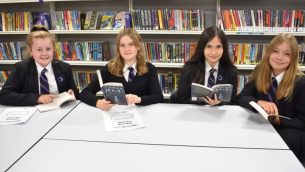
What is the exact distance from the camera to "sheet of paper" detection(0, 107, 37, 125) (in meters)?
1.36

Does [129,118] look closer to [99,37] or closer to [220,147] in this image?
[220,147]

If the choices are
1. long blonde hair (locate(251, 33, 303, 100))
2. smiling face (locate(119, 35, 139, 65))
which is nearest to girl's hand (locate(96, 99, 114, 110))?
smiling face (locate(119, 35, 139, 65))

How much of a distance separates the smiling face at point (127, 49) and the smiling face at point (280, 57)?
2.92 feet

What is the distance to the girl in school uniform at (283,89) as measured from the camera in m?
1.46

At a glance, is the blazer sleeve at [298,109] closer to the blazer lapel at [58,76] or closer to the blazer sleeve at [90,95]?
the blazer sleeve at [90,95]

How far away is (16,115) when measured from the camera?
1.44 meters

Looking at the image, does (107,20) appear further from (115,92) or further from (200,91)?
(200,91)

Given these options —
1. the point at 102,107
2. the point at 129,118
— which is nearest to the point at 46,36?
the point at 102,107

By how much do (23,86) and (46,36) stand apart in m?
0.38

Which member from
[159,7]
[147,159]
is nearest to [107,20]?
[159,7]

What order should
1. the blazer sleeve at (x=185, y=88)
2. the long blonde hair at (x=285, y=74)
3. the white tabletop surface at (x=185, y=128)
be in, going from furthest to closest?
the blazer sleeve at (x=185, y=88)
the long blonde hair at (x=285, y=74)
the white tabletop surface at (x=185, y=128)

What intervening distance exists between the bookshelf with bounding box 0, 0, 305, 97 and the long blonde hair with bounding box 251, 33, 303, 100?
956mm

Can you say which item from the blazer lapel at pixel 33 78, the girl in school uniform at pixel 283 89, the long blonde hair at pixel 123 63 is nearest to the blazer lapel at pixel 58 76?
the blazer lapel at pixel 33 78

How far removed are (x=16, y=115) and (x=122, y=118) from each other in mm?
590
